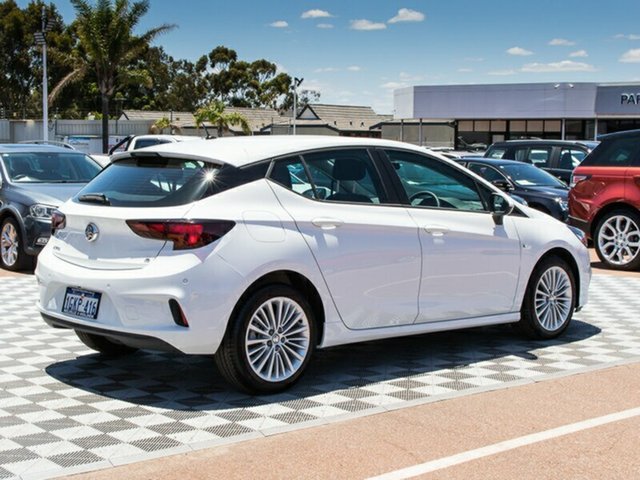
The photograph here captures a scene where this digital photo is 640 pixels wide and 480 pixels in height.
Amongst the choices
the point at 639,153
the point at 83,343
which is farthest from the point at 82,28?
the point at 83,343

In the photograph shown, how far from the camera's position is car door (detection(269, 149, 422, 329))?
21.4 feet

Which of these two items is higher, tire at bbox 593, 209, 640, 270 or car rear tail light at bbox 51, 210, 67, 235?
car rear tail light at bbox 51, 210, 67, 235

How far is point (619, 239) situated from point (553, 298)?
545 cm

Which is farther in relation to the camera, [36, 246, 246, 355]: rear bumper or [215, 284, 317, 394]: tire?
[215, 284, 317, 394]: tire

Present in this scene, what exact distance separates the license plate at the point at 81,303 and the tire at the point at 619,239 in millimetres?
8847

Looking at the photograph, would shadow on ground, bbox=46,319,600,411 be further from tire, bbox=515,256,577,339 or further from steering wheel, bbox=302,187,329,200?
steering wheel, bbox=302,187,329,200

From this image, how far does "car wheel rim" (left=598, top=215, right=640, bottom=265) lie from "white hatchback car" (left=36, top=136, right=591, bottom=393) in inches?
232

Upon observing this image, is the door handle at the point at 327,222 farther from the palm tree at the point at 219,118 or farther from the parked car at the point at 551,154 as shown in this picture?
the palm tree at the point at 219,118

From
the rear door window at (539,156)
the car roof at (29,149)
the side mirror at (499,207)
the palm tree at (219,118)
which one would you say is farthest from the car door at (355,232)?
the palm tree at (219,118)

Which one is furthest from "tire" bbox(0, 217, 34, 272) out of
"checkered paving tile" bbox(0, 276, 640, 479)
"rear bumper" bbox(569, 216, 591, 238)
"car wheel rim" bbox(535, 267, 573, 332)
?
"rear bumper" bbox(569, 216, 591, 238)

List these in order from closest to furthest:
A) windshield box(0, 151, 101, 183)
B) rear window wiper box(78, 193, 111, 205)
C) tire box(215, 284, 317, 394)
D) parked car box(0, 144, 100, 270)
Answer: tire box(215, 284, 317, 394) < rear window wiper box(78, 193, 111, 205) < parked car box(0, 144, 100, 270) < windshield box(0, 151, 101, 183)

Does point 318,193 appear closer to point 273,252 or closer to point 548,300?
point 273,252

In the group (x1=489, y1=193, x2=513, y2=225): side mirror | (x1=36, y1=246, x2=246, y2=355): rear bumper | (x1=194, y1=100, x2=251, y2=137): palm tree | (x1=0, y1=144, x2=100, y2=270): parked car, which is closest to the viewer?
(x1=36, y1=246, x2=246, y2=355): rear bumper

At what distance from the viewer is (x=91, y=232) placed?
6.39 m
